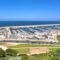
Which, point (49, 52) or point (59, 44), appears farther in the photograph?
point (59, 44)

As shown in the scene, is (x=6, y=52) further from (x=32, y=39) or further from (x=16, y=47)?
Result: (x=32, y=39)

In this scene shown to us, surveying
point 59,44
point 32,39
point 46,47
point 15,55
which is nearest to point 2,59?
point 15,55

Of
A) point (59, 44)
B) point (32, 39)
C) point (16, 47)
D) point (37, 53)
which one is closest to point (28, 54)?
point (37, 53)

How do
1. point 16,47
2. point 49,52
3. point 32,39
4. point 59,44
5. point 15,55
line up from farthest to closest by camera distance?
point 32,39 < point 59,44 < point 16,47 < point 49,52 < point 15,55

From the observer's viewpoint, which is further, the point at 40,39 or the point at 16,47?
the point at 40,39

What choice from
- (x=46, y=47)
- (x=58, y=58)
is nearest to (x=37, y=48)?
(x=46, y=47)

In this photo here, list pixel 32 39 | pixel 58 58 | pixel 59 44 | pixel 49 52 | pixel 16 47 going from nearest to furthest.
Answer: pixel 58 58, pixel 49 52, pixel 16 47, pixel 59 44, pixel 32 39

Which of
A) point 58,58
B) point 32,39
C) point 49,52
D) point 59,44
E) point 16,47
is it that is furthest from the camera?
point 32,39

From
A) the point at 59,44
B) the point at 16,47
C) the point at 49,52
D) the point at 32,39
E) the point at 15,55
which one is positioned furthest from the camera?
the point at 32,39

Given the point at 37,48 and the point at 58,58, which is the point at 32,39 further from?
the point at 58,58
